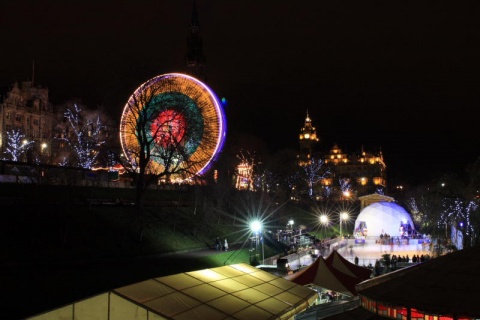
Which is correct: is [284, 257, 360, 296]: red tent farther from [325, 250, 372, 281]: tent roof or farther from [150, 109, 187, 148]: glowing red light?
[150, 109, 187, 148]: glowing red light

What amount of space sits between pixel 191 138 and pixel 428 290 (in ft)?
105

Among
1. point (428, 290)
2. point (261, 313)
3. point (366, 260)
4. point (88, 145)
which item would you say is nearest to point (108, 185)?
point (88, 145)

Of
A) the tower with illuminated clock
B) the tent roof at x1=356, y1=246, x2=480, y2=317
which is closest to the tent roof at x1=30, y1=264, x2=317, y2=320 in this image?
the tent roof at x1=356, y1=246, x2=480, y2=317

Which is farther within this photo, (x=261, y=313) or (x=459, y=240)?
(x=459, y=240)

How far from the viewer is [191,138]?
4281cm

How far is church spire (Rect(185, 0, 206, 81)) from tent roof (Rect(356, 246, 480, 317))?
61.9 meters

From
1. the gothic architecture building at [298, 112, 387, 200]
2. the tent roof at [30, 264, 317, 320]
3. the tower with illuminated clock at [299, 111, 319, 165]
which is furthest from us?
the tower with illuminated clock at [299, 111, 319, 165]

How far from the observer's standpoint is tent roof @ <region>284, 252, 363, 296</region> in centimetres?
2328

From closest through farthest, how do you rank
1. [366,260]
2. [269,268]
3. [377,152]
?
[269,268] → [366,260] → [377,152]

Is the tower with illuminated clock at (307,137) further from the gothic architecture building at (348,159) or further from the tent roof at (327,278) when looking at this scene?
the tent roof at (327,278)

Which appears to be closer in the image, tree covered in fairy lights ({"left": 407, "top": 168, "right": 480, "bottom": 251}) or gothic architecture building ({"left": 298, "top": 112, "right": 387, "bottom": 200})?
tree covered in fairy lights ({"left": 407, "top": 168, "right": 480, "bottom": 251})

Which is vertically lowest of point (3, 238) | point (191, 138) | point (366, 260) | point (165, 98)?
point (366, 260)

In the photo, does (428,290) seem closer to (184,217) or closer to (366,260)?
(366,260)

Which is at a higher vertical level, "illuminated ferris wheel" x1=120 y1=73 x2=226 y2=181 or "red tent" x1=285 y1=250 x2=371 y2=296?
"illuminated ferris wheel" x1=120 y1=73 x2=226 y2=181
